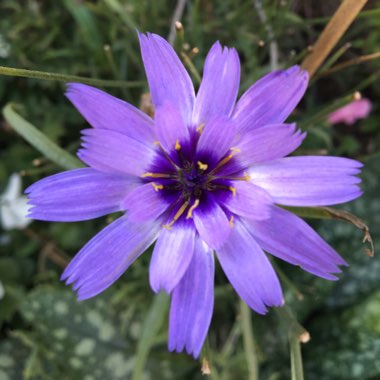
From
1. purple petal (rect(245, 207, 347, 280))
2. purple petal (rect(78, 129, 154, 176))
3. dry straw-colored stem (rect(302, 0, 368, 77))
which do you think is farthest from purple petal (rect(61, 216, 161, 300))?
dry straw-colored stem (rect(302, 0, 368, 77))

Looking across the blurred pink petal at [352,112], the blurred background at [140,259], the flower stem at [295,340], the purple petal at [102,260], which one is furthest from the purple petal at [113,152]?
the blurred pink petal at [352,112]

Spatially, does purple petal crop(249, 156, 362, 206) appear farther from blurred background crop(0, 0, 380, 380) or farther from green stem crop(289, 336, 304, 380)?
blurred background crop(0, 0, 380, 380)

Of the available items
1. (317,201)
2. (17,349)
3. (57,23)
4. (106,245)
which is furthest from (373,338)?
(57,23)

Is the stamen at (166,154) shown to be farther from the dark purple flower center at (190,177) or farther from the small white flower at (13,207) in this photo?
the small white flower at (13,207)

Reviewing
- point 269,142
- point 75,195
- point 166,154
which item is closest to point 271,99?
point 269,142

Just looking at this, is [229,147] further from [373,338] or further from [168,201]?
[373,338]

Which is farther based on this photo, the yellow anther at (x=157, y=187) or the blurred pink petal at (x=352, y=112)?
the blurred pink petal at (x=352, y=112)
